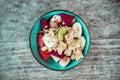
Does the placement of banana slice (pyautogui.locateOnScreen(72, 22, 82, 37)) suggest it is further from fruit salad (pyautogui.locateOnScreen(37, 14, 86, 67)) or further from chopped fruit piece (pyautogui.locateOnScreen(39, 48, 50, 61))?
chopped fruit piece (pyautogui.locateOnScreen(39, 48, 50, 61))

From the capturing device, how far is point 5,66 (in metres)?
0.97

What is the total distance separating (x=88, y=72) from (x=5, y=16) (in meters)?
0.38

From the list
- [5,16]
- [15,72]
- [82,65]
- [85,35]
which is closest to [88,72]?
[82,65]

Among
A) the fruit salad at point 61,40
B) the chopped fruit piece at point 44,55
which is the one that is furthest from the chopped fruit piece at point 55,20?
the chopped fruit piece at point 44,55

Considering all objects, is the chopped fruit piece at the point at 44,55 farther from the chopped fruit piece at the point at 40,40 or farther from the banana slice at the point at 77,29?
the banana slice at the point at 77,29

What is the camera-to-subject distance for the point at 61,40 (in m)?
0.85

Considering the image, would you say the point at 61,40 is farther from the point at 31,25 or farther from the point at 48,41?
the point at 31,25

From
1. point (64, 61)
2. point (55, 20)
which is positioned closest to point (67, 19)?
point (55, 20)

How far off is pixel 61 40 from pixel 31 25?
16 centimetres

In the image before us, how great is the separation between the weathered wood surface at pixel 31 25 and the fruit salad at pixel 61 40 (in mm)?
65

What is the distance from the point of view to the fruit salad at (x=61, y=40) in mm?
851

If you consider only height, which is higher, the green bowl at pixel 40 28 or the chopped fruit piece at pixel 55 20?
the chopped fruit piece at pixel 55 20

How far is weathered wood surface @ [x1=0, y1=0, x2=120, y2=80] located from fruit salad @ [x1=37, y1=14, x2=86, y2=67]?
0.07 m

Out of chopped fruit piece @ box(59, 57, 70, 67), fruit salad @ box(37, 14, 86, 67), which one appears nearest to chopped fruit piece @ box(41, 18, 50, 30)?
fruit salad @ box(37, 14, 86, 67)
